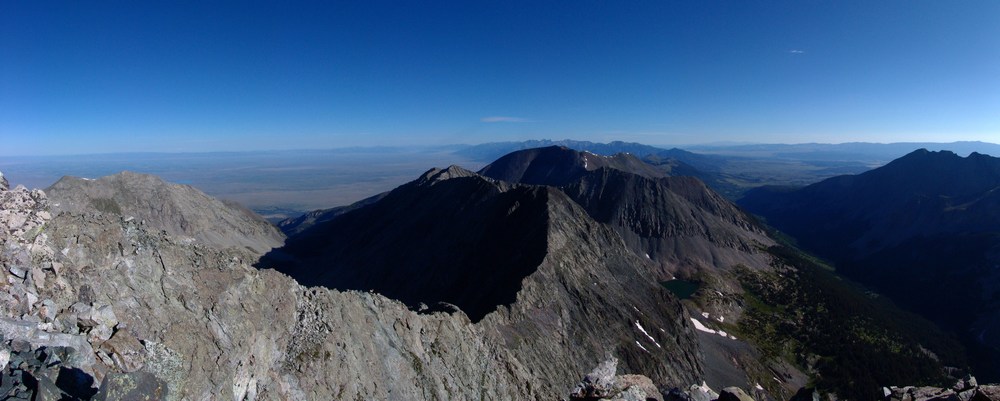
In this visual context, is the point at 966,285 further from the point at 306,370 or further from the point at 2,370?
the point at 2,370

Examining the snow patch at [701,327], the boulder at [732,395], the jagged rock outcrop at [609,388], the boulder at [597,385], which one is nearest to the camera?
the jagged rock outcrop at [609,388]

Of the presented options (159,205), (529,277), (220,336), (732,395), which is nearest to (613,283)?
(529,277)

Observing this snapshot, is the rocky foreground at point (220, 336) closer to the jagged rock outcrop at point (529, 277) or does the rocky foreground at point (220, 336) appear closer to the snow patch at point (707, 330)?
the jagged rock outcrop at point (529, 277)

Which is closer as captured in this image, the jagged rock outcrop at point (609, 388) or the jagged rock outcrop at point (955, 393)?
the jagged rock outcrop at point (955, 393)

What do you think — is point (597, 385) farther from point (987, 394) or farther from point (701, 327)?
point (701, 327)

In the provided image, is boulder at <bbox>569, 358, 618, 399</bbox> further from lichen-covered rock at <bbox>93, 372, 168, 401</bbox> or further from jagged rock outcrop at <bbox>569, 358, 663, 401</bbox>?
lichen-covered rock at <bbox>93, 372, 168, 401</bbox>

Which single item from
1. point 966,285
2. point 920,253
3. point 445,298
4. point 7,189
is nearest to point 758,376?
point 445,298

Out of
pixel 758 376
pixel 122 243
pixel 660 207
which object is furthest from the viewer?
pixel 660 207

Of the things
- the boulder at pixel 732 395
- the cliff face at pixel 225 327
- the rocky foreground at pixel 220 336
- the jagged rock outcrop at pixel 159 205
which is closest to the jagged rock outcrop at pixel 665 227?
the rocky foreground at pixel 220 336
